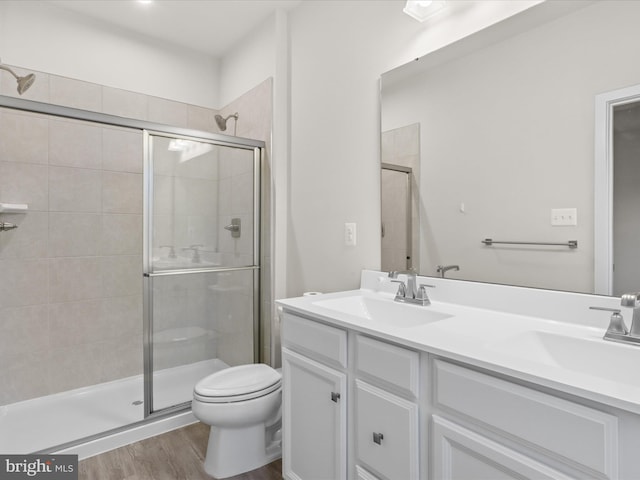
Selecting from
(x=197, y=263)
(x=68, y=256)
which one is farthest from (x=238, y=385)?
(x=68, y=256)

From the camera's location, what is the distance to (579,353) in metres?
1.02

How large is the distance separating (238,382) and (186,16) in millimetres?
2398

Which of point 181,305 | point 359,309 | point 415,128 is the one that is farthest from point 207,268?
point 415,128

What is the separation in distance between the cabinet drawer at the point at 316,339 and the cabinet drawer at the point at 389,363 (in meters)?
0.08

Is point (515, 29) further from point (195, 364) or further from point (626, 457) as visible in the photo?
point (195, 364)

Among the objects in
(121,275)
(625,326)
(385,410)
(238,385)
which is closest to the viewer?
(625,326)

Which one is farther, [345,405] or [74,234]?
[74,234]

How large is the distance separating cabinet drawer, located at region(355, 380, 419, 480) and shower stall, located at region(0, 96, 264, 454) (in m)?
1.45

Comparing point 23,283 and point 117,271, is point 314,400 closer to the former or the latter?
point 117,271

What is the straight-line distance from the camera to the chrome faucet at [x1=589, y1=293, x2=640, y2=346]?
979 mm

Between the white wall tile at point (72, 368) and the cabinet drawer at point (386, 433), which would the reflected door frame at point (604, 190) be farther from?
the white wall tile at point (72, 368)

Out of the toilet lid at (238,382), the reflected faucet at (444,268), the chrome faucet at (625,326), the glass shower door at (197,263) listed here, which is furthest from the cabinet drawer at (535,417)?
the glass shower door at (197,263)

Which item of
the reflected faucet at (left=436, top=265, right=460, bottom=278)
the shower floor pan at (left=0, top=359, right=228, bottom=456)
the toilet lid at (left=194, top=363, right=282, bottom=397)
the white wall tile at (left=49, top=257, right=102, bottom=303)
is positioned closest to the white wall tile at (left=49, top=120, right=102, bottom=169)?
the white wall tile at (left=49, top=257, right=102, bottom=303)

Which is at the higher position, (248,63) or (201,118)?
(248,63)
